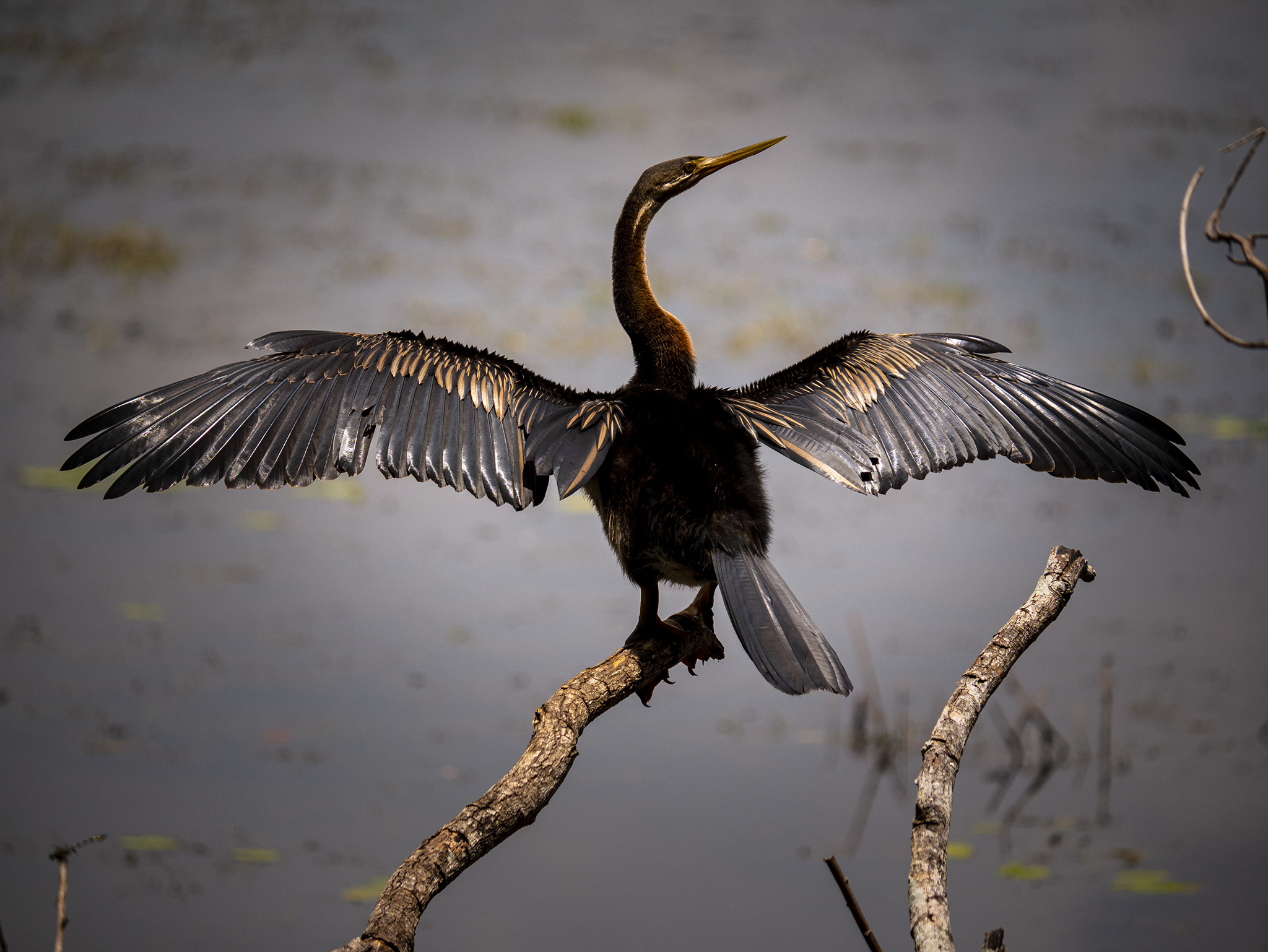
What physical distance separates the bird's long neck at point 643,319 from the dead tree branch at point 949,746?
3.52ft

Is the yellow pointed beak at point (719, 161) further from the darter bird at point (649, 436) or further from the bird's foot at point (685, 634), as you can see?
the bird's foot at point (685, 634)

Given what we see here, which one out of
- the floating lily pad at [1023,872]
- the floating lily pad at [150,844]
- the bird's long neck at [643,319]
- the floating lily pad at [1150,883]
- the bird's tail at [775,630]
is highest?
the bird's long neck at [643,319]

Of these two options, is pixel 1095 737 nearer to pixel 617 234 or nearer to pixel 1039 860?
pixel 1039 860

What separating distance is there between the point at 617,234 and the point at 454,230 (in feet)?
15.5

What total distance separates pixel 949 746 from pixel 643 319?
157 cm

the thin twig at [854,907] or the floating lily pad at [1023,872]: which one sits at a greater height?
the thin twig at [854,907]

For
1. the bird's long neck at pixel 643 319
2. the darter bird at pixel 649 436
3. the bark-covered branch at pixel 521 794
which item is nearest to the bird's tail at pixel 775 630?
the darter bird at pixel 649 436

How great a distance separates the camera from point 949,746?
1.84 m

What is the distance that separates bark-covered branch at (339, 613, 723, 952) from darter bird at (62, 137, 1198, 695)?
130 millimetres

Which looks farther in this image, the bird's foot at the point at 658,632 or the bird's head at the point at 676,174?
the bird's head at the point at 676,174

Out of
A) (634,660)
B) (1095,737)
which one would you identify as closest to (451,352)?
(634,660)

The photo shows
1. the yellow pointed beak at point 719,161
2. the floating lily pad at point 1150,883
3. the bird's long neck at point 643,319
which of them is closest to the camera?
the bird's long neck at point 643,319

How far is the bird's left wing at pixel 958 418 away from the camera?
2.71 meters

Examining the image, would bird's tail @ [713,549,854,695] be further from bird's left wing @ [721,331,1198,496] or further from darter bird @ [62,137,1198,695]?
bird's left wing @ [721,331,1198,496]
